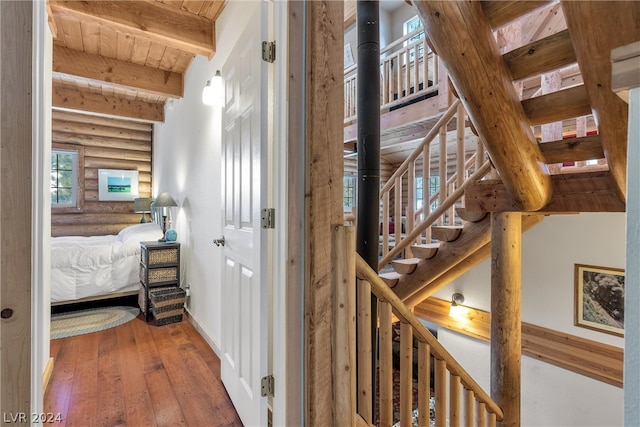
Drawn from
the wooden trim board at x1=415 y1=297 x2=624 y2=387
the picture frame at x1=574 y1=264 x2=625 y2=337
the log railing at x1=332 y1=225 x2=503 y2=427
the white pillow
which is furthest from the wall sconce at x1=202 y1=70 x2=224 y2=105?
the picture frame at x1=574 y1=264 x2=625 y2=337

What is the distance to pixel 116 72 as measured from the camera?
317cm

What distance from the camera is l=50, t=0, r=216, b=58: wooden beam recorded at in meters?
2.11

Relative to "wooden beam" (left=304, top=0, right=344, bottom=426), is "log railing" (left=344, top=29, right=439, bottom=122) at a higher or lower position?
higher

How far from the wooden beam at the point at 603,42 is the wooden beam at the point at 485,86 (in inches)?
10.4

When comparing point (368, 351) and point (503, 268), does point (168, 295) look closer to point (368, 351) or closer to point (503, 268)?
point (368, 351)

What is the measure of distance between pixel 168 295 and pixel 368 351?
7.99 ft

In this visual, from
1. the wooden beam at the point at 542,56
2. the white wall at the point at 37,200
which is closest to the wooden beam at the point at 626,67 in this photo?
the wooden beam at the point at 542,56

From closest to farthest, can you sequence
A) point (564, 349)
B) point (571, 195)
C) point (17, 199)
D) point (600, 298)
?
point (17, 199) → point (571, 195) → point (600, 298) → point (564, 349)

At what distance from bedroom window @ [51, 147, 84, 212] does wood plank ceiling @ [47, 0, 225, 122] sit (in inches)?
42.8

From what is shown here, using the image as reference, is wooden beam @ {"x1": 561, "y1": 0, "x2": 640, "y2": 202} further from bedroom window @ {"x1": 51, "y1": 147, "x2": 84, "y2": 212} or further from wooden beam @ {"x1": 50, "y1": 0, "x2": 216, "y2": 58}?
bedroom window @ {"x1": 51, "y1": 147, "x2": 84, "y2": 212}

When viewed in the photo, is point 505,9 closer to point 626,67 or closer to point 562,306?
point 626,67

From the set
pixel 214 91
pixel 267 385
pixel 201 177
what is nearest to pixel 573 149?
pixel 267 385

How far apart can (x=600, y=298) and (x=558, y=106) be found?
200 cm

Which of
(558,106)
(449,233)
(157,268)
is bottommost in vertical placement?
(157,268)
